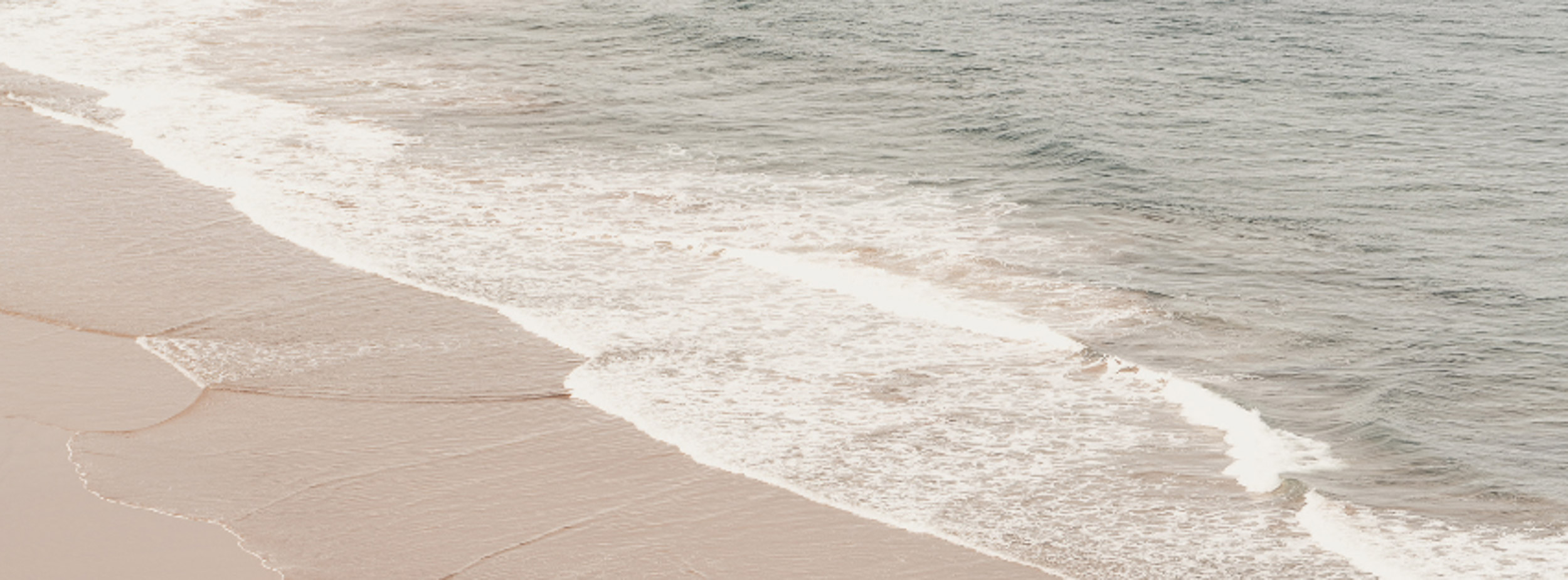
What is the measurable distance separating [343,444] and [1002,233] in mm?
5960

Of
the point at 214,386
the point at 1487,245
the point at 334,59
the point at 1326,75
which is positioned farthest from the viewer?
the point at 334,59

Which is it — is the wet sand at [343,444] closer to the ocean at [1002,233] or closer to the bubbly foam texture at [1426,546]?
the ocean at [1002,233]

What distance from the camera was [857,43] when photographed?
774 inches

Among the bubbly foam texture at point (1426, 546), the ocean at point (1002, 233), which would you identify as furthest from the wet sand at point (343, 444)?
the bubbly foam texture at point (1426, 546)

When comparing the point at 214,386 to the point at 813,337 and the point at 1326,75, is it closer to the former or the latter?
the point at 813,337

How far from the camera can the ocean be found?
709 cm

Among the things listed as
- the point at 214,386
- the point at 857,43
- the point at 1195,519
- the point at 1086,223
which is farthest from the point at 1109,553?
the point at 857,43

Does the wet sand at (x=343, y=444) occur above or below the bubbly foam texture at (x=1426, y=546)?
above

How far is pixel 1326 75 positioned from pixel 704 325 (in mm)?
11154

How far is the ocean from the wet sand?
259 millimetres

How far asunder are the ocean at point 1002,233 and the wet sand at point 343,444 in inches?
10.2

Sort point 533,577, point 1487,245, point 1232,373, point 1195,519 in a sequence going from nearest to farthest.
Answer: point 533,577 → point 1195,519 → point 1232,373 → point 1487,245

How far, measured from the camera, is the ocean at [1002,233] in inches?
279

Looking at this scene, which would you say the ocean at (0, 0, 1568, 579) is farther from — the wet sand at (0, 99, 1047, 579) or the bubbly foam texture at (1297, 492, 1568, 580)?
the wet sand at (0, 99, 1047, 579)
